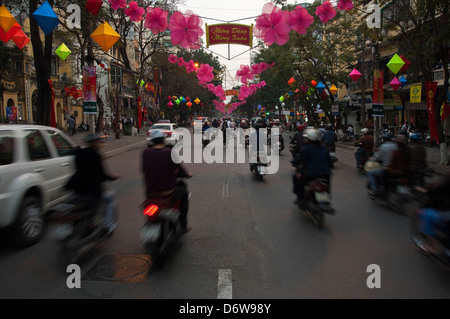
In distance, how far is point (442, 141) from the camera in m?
14.7

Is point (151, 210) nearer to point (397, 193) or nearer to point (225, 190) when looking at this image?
point (397, 193)

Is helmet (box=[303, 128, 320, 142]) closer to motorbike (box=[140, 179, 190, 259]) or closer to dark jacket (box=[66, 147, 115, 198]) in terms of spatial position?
motorbike (box=[140, 179, 190, 259])

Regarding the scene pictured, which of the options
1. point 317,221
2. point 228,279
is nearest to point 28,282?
point 228,279

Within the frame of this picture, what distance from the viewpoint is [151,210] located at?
474cm

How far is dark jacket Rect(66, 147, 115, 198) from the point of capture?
16.8ft

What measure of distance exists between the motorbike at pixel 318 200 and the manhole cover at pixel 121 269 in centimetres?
301

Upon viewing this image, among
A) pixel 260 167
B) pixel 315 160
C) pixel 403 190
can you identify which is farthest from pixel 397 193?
pixel 260 167

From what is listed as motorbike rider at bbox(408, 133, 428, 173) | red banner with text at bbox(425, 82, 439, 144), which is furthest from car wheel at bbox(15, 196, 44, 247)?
red banner with text at bbox(425, 82, 439, 144)

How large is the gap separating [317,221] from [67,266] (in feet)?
13.1

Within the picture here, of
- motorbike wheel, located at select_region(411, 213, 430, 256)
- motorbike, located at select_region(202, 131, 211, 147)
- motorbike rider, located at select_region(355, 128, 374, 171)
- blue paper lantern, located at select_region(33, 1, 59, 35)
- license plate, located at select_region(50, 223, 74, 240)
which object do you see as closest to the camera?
license plate, located at select_region(50, 223, 74, 240)

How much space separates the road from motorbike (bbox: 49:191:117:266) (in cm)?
19

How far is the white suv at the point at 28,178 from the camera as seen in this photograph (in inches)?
204

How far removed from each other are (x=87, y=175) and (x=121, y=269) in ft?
4.38

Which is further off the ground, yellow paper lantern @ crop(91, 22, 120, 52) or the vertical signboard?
yellow paper lantern @ crop(91, 22, 120, 52)
